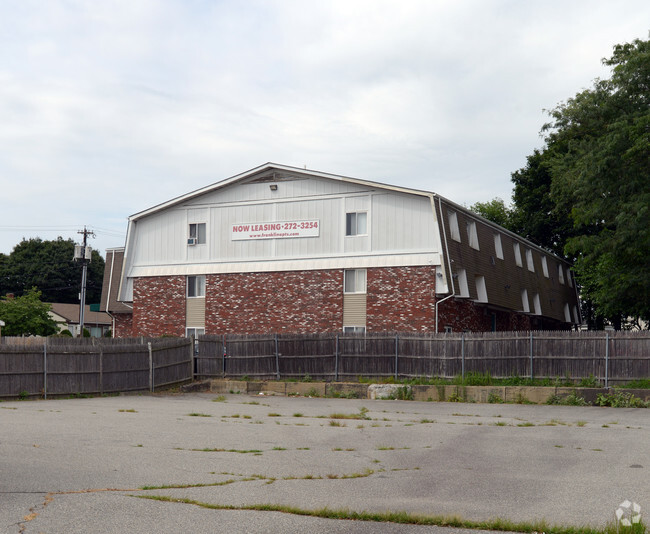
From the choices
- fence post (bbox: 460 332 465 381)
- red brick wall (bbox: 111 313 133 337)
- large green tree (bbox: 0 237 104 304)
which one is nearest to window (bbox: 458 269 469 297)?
fence post (bbox: 460 332 465 381)

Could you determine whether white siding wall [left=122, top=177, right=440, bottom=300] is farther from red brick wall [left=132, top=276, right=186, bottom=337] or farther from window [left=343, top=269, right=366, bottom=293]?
red brick wall [left=132, top=276, right=186, bottom=337]

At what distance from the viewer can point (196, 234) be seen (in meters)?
34.2

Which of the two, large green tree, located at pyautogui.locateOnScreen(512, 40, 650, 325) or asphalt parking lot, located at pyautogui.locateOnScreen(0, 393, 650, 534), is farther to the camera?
large green tree, located at pyautogui.locateOnScreen(512, 40, 650, 325)

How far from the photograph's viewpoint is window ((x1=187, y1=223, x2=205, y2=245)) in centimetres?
3403

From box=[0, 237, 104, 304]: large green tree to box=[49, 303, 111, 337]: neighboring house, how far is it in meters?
5.31

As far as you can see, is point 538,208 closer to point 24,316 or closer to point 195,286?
point 195,286

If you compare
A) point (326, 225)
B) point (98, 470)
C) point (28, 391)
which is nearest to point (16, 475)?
point (98, 470)

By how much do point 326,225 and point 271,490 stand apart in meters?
23.6

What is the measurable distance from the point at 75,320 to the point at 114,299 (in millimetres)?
31576

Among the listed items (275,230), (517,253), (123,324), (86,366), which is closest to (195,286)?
(275,230)

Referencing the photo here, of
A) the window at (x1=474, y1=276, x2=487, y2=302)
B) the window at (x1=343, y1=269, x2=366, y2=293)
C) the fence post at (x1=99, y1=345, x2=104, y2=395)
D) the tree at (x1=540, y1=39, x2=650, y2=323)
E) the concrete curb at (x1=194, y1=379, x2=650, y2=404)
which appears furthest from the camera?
the window at (x1=474, y1=276, x2=487, y2=302)

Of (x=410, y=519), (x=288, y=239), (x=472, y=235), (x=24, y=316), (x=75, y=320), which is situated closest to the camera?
(x=410, y=519)

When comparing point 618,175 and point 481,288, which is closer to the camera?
point 618,175

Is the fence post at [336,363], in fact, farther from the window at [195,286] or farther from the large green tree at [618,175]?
the large green tree at [618,175]
